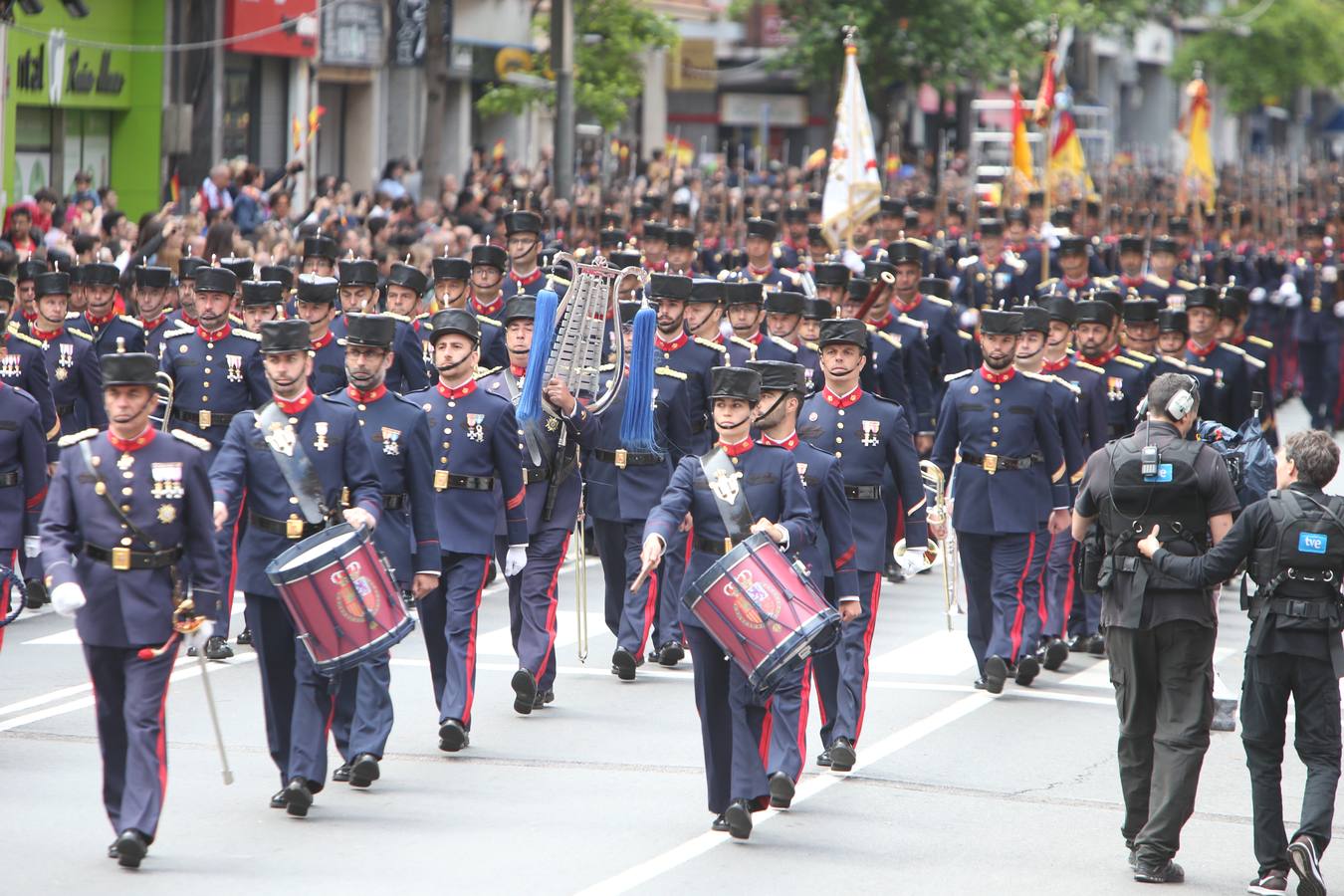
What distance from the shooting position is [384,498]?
35.1 ft

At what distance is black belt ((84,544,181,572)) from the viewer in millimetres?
8906

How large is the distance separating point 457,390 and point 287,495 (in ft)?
5.51

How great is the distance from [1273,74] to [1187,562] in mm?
61358

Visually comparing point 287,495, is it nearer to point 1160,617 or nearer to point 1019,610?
point 1160,617

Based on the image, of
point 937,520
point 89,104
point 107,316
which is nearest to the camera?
point 937,520

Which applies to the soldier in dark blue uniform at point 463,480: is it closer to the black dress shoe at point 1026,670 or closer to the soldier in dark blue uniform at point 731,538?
the soldier in dark blue uniform at point 731,538

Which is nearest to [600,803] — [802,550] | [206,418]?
[802,550]

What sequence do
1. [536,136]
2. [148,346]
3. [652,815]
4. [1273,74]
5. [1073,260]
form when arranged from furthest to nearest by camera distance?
[1273,74], [536,136], [1073,260], [148,346], [652,815]

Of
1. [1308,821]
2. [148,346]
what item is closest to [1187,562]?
[1308,821]

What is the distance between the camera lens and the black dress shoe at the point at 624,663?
42.1ft

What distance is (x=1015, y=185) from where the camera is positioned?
99.5 feet

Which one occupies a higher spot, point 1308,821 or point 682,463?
point 682,463

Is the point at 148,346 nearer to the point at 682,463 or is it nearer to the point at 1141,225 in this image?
the point at 682,463

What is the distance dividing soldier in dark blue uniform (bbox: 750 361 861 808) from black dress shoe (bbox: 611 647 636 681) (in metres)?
2.70
